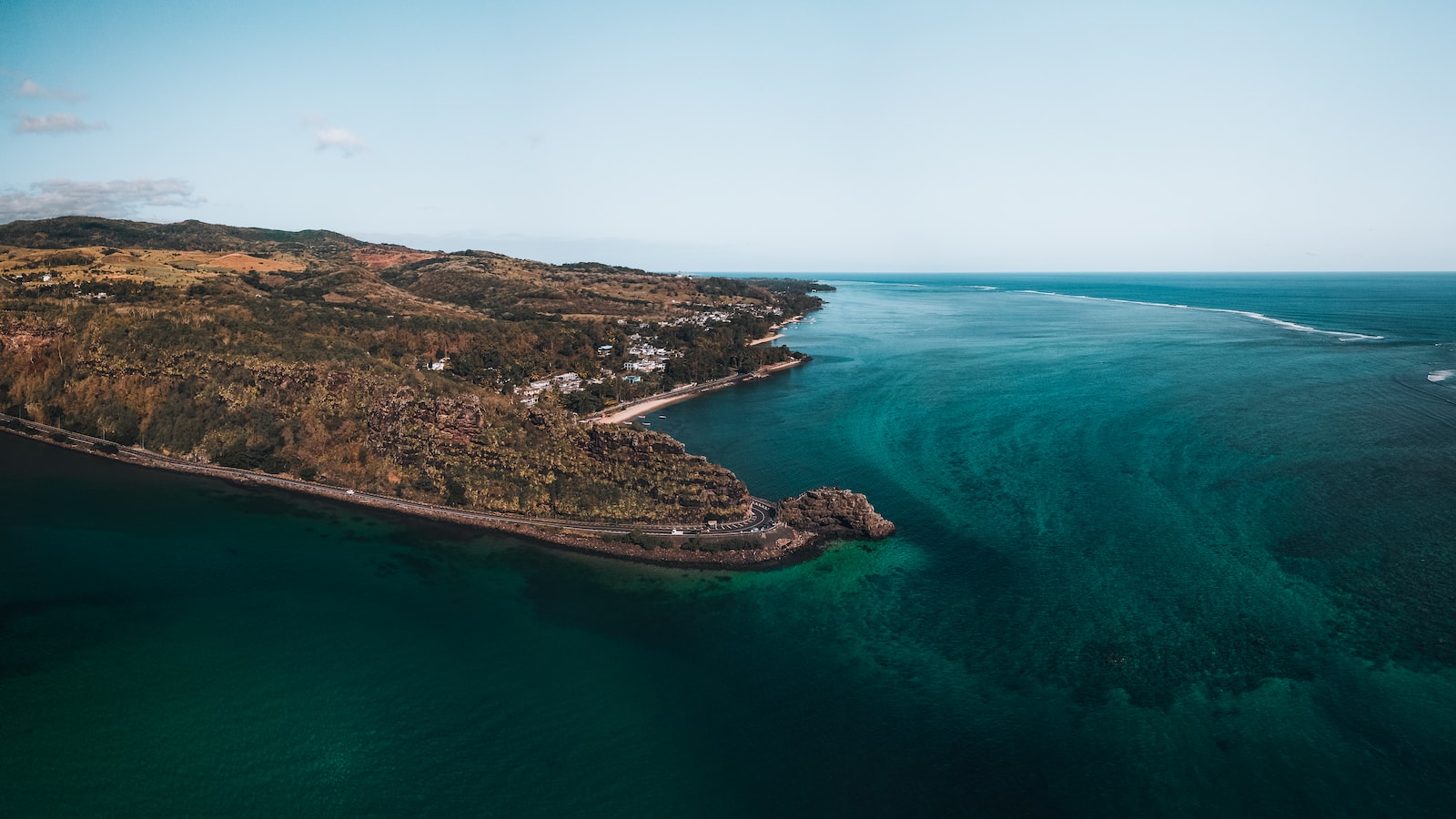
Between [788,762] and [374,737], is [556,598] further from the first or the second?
[788,762]

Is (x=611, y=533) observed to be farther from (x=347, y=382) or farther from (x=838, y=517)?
(x=347, y=382)

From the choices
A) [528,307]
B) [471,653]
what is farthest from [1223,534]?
[528,307]

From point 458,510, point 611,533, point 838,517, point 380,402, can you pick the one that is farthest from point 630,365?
point 838,517

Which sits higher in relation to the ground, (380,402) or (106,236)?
(106,236)

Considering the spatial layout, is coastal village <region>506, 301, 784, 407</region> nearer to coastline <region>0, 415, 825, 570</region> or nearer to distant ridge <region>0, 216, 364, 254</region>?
coastline <region>0, 415, 825, 570</region>

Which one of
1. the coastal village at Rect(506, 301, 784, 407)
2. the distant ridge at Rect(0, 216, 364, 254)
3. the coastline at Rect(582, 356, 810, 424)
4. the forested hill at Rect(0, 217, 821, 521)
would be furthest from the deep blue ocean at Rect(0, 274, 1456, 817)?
the distant ridge at Rect(0, 216, 364, 254)
